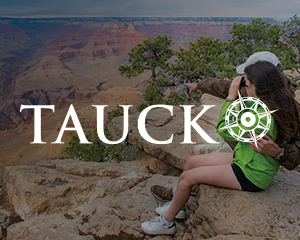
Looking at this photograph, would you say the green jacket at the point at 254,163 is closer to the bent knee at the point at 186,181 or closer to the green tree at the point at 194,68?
the bent knee at the point at 186,181

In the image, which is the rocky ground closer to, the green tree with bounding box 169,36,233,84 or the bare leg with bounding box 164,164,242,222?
the bare leg with bounding box 164,164,242,222

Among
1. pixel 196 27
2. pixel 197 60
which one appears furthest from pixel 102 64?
pixel 197 60

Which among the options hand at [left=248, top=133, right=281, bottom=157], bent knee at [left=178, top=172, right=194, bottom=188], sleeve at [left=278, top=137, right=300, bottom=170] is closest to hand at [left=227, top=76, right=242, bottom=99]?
hand at [left=248, top=133, right=281, bottom=157]

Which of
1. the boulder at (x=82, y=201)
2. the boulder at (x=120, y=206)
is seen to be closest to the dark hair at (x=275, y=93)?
the boulder at (x=120, y=206)

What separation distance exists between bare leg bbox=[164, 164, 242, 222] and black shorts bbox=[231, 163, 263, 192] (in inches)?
1.0

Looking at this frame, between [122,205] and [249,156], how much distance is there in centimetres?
172

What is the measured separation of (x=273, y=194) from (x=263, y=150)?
59 cm

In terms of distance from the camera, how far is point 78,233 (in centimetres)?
279

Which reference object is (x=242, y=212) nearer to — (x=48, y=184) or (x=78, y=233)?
(x=78, y=233)

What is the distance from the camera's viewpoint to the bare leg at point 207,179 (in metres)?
2.28

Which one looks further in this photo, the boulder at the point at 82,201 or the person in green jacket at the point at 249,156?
the boulder at the point at 82,201

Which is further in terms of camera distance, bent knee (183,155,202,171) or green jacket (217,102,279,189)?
bent knee (183,155,202,171)

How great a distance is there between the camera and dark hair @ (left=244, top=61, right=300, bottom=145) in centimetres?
196

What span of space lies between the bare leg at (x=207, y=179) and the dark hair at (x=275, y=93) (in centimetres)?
57
